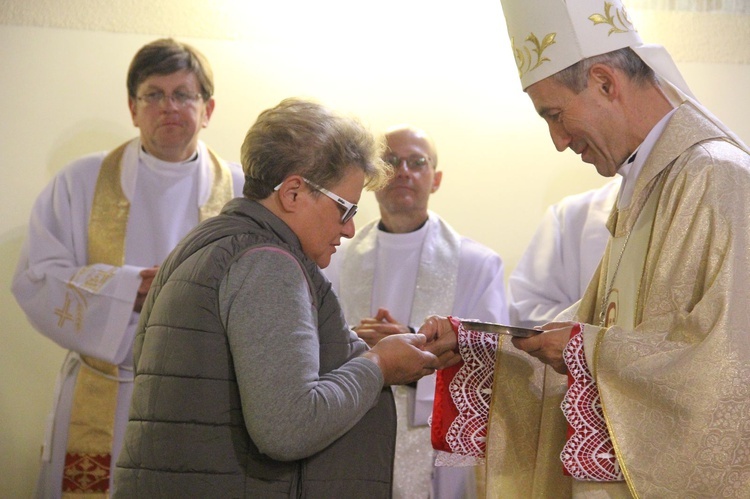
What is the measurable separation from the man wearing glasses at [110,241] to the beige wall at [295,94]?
1.12m

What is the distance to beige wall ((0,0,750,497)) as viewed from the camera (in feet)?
19.6

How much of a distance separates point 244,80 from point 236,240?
3.95 m

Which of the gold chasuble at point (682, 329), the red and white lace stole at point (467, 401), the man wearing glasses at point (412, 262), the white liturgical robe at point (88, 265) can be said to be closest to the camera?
the gold chasuble at point (682, 329)

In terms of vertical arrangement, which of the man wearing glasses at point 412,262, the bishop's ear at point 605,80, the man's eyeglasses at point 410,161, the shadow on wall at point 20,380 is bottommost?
the shadow on wall at point 20,380

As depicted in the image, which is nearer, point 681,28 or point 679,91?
point 679,91

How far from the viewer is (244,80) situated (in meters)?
6.22

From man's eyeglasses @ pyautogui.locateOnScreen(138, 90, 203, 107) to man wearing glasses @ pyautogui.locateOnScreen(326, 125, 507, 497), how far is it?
1040mm

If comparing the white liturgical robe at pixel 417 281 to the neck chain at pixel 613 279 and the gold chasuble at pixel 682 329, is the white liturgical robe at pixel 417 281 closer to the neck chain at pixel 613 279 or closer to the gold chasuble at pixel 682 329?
the neck chain at pixel 613 279

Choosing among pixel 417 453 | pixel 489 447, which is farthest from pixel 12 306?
pixel 489 447

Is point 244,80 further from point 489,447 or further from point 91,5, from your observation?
point 489,447

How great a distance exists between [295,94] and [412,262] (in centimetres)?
165

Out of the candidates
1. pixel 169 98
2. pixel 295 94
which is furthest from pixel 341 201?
pixel 295 94

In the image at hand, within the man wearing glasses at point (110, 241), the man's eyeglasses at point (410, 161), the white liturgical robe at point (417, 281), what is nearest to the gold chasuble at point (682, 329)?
the white liturgical robe at point (417, 281)

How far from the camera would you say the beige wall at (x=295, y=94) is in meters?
5.97
